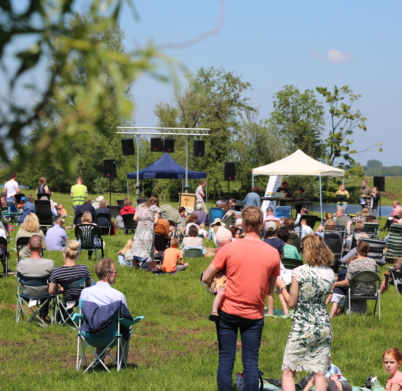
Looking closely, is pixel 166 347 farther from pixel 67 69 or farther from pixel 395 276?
pixel 67 69

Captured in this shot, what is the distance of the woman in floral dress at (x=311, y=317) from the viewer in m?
4.66

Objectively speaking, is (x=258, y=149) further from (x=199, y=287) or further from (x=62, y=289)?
(x=62, y=289)

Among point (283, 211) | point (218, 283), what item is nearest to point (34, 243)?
point (218, 283)

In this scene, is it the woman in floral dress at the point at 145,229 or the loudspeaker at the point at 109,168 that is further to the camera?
the loudspeaker at the point at 109,168

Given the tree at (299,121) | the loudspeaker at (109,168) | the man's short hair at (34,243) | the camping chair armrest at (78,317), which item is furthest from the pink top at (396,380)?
the tree at (299,121)

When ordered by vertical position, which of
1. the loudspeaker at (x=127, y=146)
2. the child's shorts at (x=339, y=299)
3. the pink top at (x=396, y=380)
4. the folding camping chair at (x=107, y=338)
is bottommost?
the child's shorts at (x=339, y=299)

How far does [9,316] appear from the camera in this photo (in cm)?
853

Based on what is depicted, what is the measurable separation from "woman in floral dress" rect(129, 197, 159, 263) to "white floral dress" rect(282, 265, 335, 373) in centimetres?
707

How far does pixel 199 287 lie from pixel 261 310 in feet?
22.0

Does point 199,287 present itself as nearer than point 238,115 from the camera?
Yes

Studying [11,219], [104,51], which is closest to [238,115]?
[11,219]

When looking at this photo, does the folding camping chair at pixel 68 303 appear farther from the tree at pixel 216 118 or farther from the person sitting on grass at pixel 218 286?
the tree at pixel 216 118

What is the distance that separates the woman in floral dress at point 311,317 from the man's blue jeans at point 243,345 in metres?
0.34

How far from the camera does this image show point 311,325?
183 inches
